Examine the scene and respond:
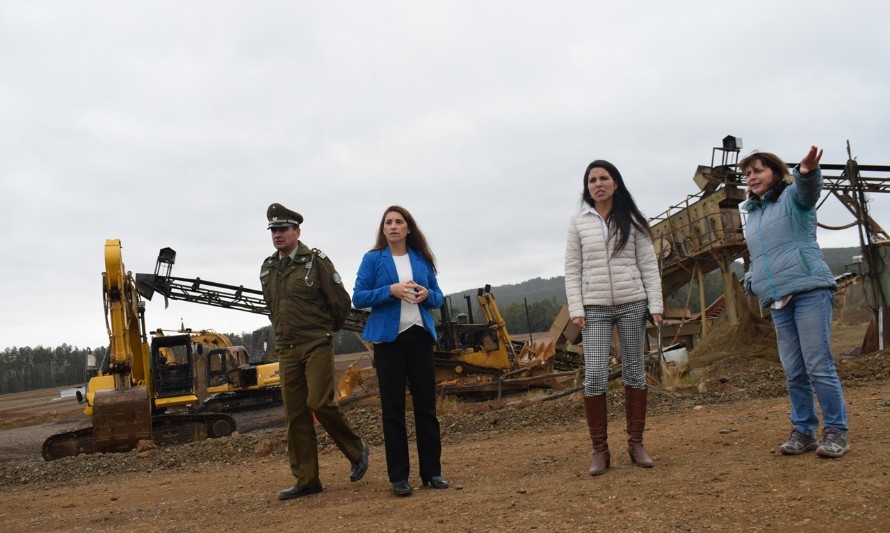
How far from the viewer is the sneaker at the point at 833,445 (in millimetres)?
3639

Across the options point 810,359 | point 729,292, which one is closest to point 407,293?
point 810,359

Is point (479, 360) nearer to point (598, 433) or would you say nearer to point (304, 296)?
point (304, 296)

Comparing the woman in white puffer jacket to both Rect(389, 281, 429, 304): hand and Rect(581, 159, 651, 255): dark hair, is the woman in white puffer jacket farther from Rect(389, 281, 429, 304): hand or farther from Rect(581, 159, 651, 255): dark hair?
Rect(389, 281, 429, 304): hand

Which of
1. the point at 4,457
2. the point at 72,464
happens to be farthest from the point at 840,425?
the point at 4,457

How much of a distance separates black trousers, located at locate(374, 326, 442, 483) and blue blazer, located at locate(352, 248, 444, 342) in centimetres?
9

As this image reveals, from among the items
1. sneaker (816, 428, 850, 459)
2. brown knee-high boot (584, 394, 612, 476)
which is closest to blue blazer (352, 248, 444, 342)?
brown knee-high boot (584, 394, 612, 476)

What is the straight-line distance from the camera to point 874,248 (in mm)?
13406

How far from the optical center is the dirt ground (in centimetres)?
294

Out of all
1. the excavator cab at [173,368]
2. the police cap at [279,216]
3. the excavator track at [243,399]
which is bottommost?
the excavator track at [243,399]

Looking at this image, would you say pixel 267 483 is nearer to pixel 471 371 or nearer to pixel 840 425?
pixel 840 425

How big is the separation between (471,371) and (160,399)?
7058 mm

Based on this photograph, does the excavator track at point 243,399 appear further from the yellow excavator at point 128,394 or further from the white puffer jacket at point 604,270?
the white puffer jacket at point 604,270

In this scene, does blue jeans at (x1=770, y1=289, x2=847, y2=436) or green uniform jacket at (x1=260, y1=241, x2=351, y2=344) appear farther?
green uniform jacket at (x1=260, y1=241, x2=351, y2=344)

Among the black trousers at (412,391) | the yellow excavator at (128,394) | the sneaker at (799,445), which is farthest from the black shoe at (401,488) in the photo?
the yellow excavator at (128,394)
